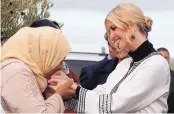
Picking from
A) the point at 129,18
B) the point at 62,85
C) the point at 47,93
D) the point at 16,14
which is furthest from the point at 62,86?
the point at 16,14

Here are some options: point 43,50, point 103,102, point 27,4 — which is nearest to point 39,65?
point 43,50

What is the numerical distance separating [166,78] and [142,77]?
151 millimetres

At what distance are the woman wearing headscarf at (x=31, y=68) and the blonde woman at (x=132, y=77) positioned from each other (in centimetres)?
10

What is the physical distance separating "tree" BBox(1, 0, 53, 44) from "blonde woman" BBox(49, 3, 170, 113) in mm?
2696

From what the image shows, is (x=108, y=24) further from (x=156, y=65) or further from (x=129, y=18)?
(x=156, y=65)

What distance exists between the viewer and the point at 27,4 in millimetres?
5176

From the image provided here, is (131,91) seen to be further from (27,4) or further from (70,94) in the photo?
(27,4)

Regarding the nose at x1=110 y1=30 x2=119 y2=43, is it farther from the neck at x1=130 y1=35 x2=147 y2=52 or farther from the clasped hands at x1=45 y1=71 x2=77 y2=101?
the clasped hands at x1=45 y1=71 x2=77 y2=101

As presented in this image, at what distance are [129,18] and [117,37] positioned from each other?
0.12 meters

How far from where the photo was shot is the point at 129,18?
2.27m

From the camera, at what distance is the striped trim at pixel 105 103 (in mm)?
2189

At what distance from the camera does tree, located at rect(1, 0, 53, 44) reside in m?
4.94

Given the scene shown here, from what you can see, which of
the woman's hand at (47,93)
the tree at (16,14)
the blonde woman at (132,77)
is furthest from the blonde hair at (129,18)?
the tree at (16,14)

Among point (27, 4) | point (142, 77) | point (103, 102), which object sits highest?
point (142, 77)
